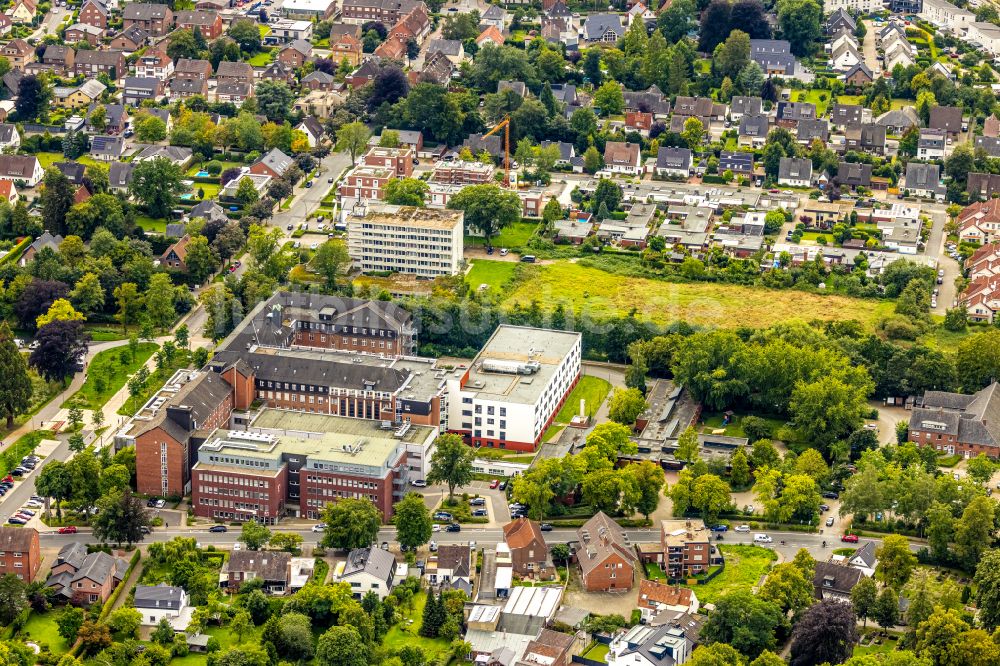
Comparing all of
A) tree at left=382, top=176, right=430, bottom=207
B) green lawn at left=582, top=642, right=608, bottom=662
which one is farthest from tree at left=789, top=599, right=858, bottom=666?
tree at left=382, top=176, right=430, bottom=207

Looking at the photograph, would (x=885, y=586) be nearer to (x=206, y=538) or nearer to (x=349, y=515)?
(x=349, y=515)

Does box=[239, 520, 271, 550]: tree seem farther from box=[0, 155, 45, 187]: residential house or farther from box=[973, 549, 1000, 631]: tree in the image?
box=[0, 155, 45, 187]: residential house

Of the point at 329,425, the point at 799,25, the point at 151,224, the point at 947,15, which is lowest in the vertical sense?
the point at 151,224

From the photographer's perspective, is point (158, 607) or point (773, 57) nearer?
point (158, 607)

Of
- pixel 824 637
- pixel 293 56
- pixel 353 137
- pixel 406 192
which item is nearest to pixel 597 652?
pixel 824 637

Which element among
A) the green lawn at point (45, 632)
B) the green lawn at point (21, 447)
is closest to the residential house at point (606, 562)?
the green lawn at point (45, 632)

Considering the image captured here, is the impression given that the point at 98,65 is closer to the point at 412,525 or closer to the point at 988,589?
the point at 412,525

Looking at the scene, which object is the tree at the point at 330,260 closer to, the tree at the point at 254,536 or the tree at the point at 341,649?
the tree at the point at 254,536
